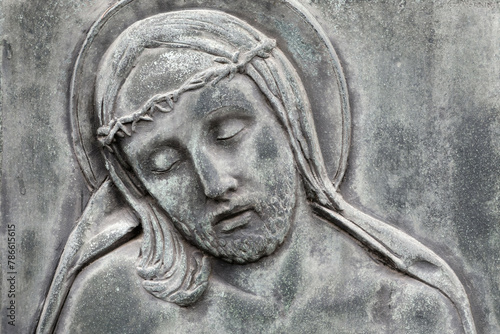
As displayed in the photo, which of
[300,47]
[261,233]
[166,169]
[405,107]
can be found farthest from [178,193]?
[405,107]

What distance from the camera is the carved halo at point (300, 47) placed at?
2.88m

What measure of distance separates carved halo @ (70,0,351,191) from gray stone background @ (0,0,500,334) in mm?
48

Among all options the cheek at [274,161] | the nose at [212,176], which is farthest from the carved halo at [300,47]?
the nose at [212,176]

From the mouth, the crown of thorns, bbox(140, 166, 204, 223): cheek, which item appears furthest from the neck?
the crown of thorns

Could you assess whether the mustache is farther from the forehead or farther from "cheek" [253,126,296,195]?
the forehead

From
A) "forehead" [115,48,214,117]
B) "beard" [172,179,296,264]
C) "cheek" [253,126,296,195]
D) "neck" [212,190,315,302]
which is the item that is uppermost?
"forehead" [115,48,214,117]

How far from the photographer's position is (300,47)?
2893mm

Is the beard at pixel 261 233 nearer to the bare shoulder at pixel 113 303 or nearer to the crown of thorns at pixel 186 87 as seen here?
the bare shoulder at pixel 113 303

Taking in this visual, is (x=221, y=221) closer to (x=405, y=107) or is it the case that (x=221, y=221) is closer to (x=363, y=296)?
(x=363, y=296)

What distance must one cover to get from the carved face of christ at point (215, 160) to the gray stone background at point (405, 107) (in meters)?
0.30

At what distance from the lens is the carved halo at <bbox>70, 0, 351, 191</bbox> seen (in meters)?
2.88

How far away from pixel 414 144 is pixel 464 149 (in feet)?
0.60

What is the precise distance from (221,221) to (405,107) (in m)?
0.80

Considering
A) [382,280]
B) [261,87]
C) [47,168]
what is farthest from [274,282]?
[47,168]
